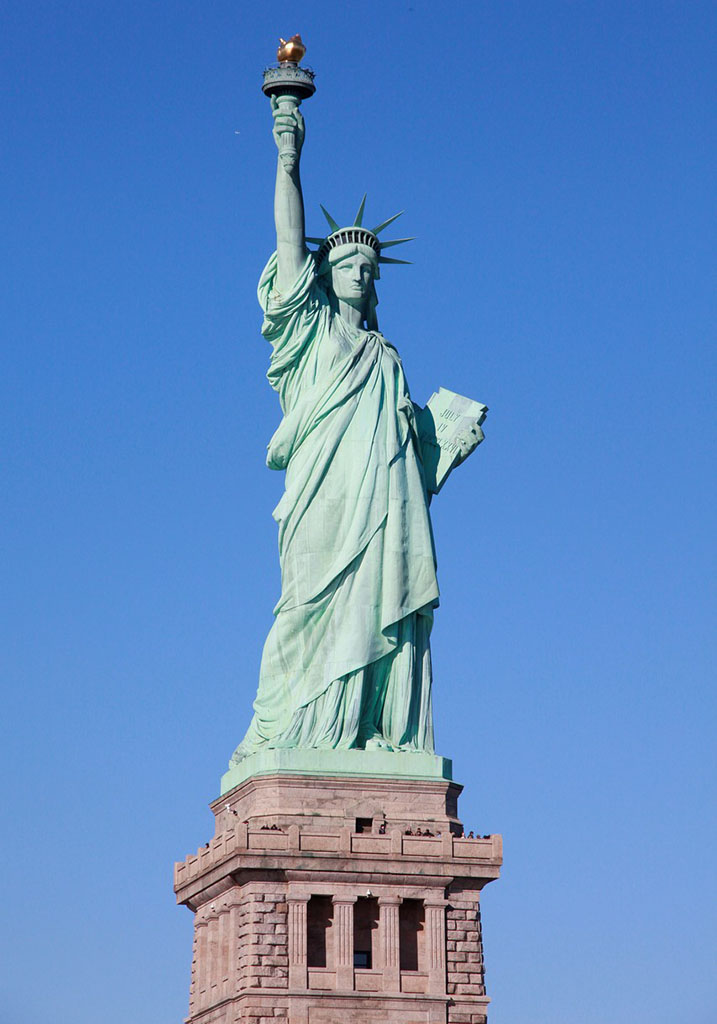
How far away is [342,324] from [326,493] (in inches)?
136

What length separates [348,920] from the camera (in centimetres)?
4966

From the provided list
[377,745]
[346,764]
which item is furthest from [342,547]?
[346,764]

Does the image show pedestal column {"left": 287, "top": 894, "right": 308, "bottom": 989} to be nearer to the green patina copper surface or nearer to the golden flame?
the green patina copper surface

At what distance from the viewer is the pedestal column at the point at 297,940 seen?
49.2m

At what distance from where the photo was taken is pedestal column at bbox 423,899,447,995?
163 feet

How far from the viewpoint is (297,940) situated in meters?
49.4

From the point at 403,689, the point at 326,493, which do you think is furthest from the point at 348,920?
the point at 326,493

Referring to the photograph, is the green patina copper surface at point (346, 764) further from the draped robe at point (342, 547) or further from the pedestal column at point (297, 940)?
the pedestal column at point (297, 940)

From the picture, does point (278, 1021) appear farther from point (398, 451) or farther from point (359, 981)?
point (398, 451)

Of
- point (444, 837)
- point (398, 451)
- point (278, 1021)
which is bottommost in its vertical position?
point (278, 1021)

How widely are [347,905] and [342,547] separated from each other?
22.0ft

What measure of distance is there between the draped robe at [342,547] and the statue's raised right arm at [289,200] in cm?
28

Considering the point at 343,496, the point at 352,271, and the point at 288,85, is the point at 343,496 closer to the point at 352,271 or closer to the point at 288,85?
the point at 352,271

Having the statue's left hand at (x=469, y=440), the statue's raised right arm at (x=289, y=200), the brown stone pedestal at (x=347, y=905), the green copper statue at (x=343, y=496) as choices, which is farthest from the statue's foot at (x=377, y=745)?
the statue's raised right arm at (x=289, y=200)
